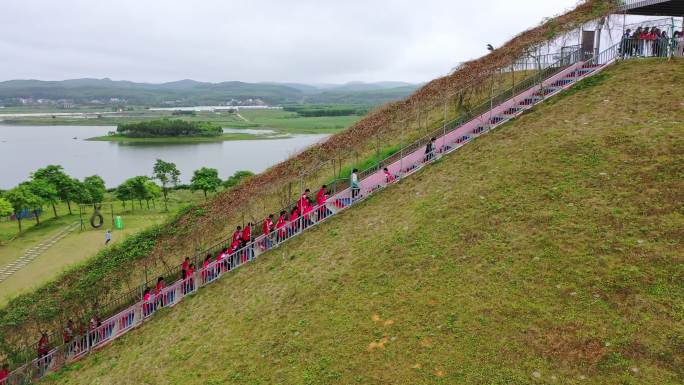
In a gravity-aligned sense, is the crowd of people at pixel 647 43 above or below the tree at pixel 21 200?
above

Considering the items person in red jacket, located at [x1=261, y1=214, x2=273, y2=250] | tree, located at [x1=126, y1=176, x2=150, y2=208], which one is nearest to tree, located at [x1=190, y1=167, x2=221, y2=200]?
tree, located at [x1=126, y1=176, x2=150, y2=208]

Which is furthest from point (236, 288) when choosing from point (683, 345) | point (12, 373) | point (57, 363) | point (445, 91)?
point (445, 91)

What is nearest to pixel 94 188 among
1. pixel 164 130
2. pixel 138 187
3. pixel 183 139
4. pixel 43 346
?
pixel 138 187

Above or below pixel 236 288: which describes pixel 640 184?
above

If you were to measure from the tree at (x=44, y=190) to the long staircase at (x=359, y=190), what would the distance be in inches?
1162

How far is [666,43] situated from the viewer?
20672mm

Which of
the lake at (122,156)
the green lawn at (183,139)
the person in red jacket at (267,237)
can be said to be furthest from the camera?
the green lawn at (183,139)

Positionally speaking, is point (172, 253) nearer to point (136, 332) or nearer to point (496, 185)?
point (136, 332)

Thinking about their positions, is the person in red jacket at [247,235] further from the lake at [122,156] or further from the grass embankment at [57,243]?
the lake at [122,156]

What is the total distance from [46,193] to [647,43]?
4546 centimetres

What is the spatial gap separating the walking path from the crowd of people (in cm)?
3502

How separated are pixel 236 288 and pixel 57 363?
610 cm

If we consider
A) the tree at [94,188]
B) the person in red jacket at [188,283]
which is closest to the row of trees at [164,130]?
the tree at [94,188]

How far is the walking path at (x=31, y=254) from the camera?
28.2 meters
